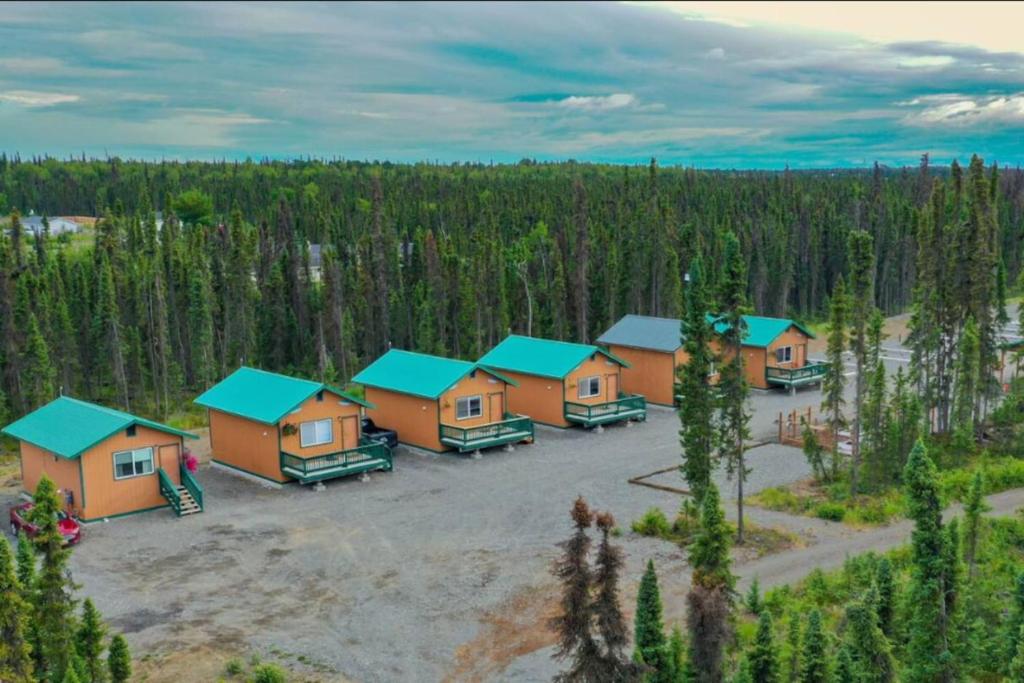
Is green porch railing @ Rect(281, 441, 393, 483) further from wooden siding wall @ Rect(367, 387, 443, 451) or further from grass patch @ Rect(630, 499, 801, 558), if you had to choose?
grass patch @ Rect(630, 499, 801, 558)

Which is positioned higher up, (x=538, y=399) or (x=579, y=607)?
(x=579, y=607)

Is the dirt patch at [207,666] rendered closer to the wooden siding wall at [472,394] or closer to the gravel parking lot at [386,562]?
the gravel parking lot at [386,562]

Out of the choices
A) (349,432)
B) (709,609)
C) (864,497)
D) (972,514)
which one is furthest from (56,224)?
(709,609)

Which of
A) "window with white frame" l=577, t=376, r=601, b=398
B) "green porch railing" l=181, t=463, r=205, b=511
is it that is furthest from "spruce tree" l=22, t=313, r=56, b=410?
"window with white frame" l=577, t=376, r=601, b=398

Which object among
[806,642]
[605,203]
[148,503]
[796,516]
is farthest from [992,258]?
[605,203]

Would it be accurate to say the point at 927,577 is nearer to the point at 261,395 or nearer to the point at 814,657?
the point at 814,657
